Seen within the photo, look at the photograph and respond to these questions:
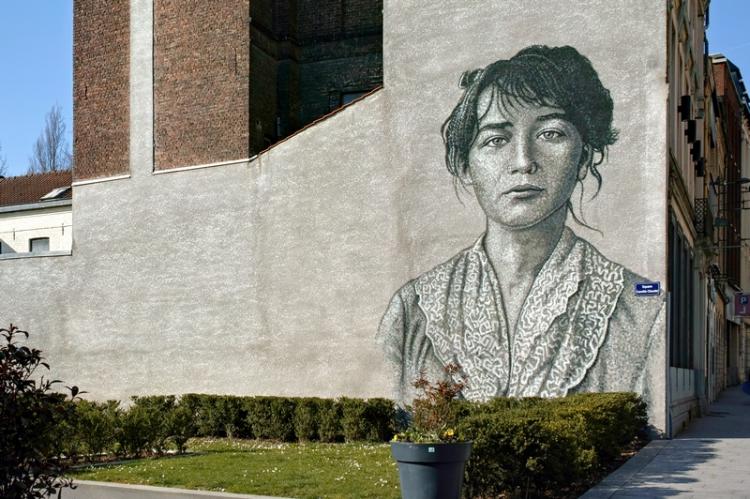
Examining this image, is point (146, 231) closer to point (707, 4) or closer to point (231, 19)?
point (231, 19)

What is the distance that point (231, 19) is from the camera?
76.4 ft

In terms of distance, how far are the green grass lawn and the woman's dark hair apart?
6.56 m

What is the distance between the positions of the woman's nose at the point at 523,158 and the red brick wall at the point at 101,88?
35.7 feet

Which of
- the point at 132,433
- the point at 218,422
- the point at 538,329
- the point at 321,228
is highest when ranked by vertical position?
the point at 321,228

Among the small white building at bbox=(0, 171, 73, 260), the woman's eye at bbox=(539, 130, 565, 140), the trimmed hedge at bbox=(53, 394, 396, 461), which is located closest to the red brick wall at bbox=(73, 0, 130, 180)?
the trimmed hedge at bbox=(53, 394, 396, 461)

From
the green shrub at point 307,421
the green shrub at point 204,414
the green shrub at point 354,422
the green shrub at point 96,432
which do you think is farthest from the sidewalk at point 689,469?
the green shrub at point 204,414

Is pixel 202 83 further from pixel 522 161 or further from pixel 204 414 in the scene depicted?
pixel 522 161

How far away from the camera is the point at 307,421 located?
1881 centimetres

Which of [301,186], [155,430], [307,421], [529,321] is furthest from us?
[301,186]

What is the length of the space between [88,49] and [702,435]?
60.0 ft

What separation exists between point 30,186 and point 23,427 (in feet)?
109

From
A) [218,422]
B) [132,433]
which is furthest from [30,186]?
[132,433]

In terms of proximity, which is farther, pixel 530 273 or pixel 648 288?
pixel 530 273

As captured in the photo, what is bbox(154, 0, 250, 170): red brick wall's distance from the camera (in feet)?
75.0
